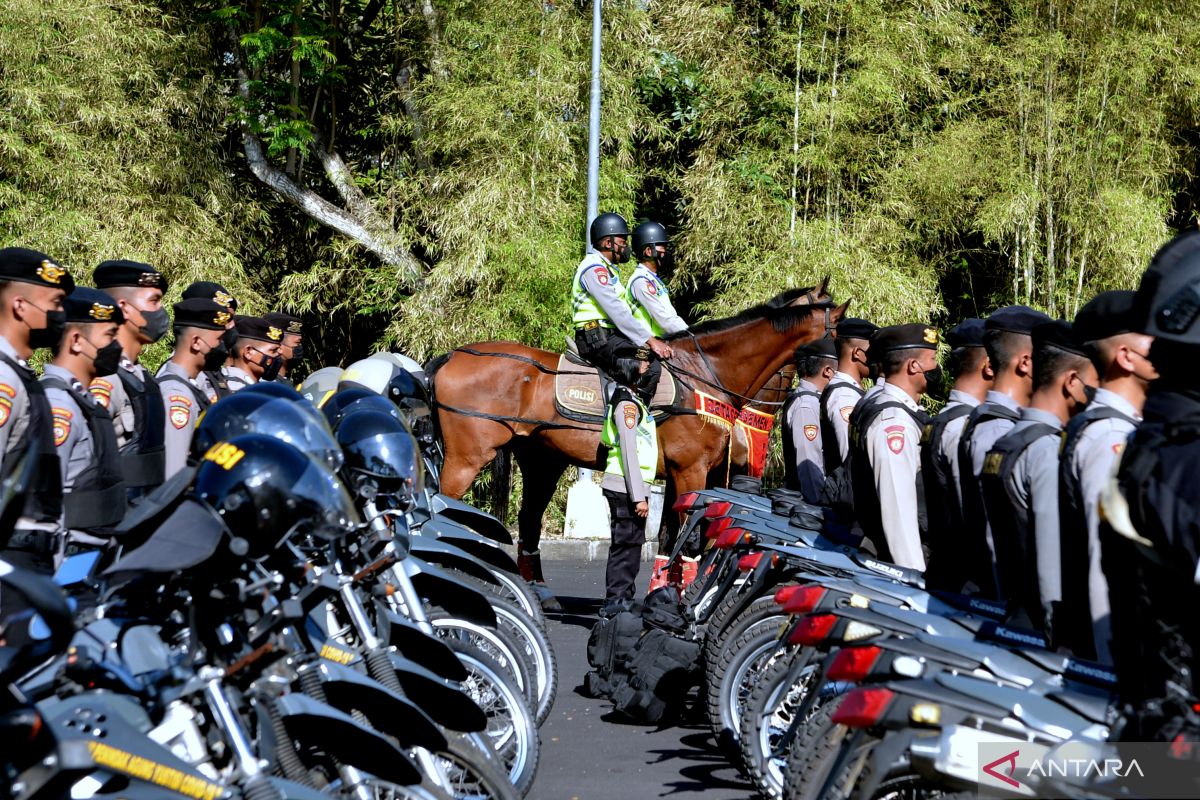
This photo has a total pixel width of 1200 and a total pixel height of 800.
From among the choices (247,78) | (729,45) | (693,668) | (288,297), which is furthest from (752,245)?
(693,668)

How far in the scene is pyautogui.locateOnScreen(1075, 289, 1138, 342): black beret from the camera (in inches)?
160

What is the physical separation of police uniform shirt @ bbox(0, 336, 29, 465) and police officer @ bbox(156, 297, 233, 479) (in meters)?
2.10

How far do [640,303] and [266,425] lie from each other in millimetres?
6750

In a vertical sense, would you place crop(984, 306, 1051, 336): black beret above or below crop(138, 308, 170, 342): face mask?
above

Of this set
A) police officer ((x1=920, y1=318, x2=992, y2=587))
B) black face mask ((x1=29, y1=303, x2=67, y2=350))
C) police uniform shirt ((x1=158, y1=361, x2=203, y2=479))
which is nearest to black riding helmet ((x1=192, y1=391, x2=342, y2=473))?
black face mask ((x1=29, y1=303, x2=67, y2=350))

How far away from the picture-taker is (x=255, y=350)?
9.52 metres

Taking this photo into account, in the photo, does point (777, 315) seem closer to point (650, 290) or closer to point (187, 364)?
point (650, 290)

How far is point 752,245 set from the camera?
15.9 metres

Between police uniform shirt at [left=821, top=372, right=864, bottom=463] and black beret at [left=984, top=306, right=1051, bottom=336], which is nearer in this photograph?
black beret at [left=984, top=306, right=1051, bottom=336]

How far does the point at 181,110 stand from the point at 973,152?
911 centimetres

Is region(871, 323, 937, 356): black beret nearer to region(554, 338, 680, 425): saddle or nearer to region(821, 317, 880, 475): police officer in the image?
region(821, 317, 880, 475): police officer

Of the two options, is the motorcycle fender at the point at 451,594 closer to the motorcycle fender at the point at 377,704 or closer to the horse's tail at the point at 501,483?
the motorcycle fender at the point at 377,704

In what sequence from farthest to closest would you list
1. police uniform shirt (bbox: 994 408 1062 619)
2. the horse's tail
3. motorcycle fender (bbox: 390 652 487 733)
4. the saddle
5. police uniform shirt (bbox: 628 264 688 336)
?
the horse's tail
the saddle
police uniform shirt (bbox: 628 264 688 336)
police uniform shirt (bbox: 994 408 1062 619)
motorcycle fender (bbox: 390 652 487 733)

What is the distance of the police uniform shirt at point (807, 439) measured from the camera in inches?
348
